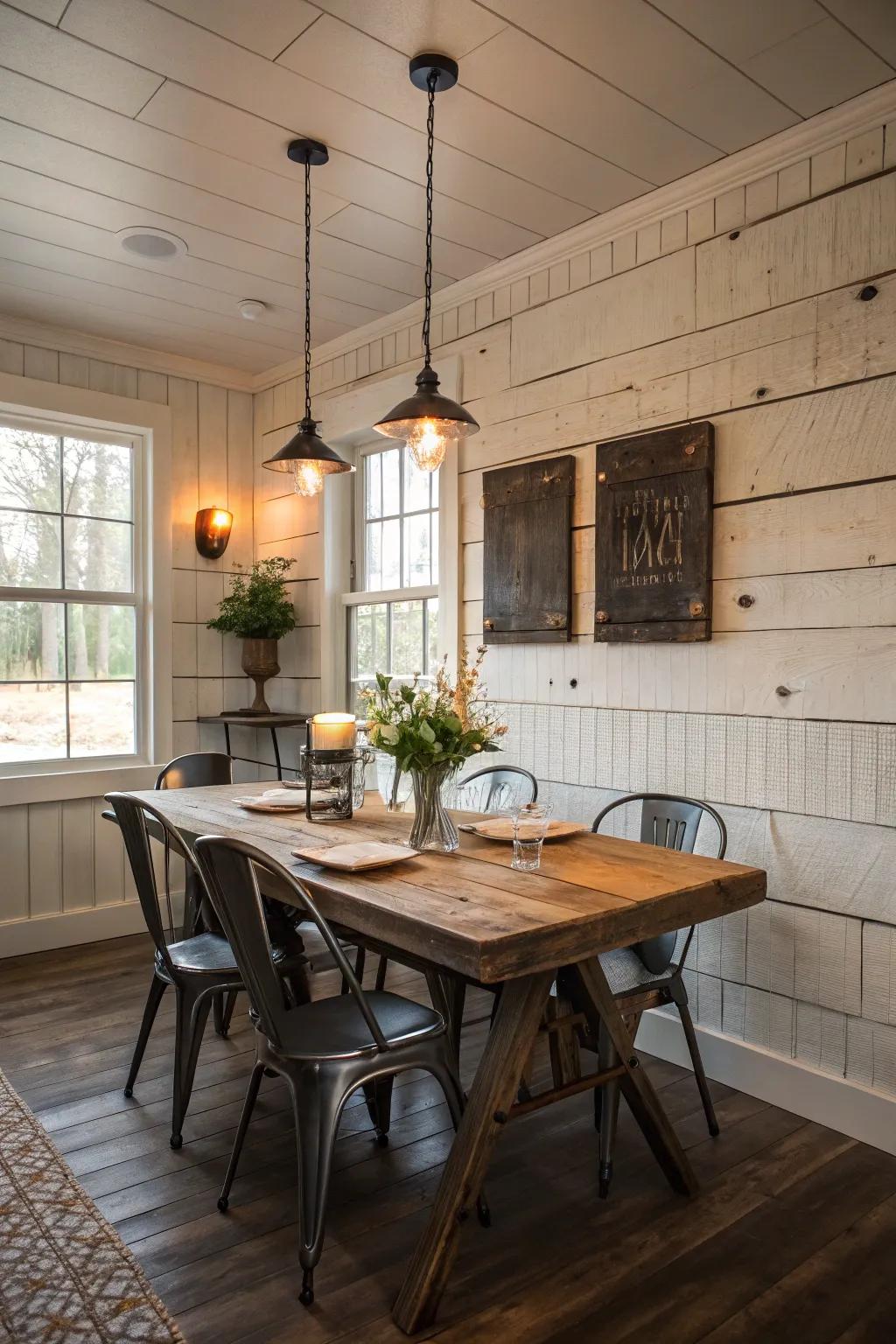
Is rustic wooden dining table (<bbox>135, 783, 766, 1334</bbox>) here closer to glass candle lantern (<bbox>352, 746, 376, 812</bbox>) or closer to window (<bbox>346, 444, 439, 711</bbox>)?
glass candle lantern (<bbox>352, 746, 376, 812</bbox>)

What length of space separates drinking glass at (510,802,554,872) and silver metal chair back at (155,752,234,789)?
1.83 meters

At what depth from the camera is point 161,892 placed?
4391 mm

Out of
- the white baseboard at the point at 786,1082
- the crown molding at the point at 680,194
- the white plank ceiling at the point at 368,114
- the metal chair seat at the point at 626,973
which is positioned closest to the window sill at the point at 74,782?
the white plank ceiling at the point at 368,114

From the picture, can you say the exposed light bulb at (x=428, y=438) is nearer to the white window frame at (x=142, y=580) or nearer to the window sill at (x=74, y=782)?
the white window frame at (x=142, y=580)

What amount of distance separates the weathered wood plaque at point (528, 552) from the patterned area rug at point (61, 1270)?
210 centimetres

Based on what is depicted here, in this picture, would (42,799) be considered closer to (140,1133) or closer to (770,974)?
(140,1133)

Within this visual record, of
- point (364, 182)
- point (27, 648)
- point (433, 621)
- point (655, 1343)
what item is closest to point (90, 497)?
point (27, 648)

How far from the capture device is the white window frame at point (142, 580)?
399 centimetres

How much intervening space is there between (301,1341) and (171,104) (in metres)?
2.83

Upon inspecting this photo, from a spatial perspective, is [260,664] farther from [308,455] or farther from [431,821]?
[431,821]

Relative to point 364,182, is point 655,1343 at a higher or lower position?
lower

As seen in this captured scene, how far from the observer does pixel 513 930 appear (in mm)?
1522

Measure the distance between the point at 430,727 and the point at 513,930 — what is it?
0.65 m

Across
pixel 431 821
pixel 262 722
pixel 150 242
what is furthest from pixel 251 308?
pixel 431 821
